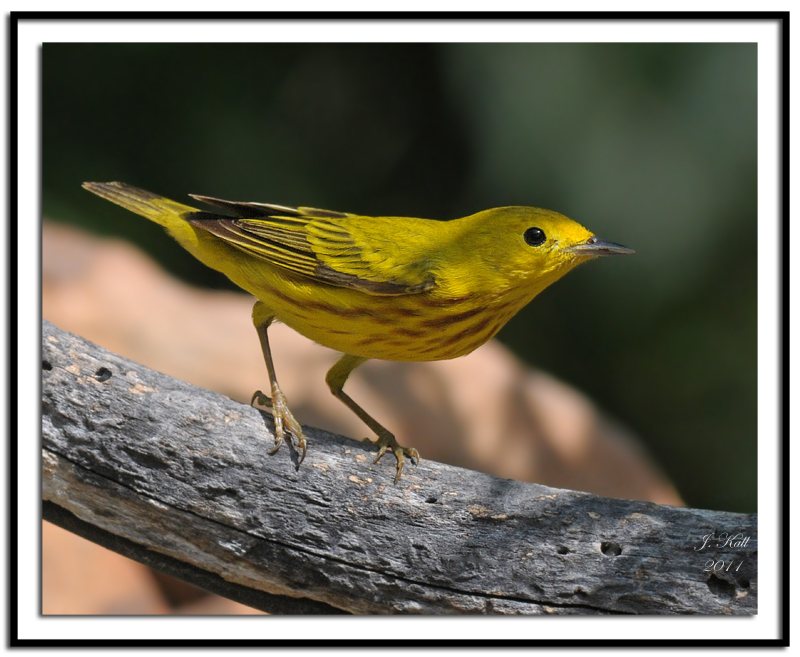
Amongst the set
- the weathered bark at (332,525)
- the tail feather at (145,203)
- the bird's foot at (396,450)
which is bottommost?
the weathered bark at (332,525)

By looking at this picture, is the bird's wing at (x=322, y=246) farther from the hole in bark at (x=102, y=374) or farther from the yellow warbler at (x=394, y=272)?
the hole in bark at (x=102, y=374)

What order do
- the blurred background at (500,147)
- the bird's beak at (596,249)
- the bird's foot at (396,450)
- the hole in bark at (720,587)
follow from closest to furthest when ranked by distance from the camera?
1. the hole in bark at (720,587)
2. the bird's beak at (596,249)
3. the bird's foot at (396,450)
4. the blurred background at (500,147)

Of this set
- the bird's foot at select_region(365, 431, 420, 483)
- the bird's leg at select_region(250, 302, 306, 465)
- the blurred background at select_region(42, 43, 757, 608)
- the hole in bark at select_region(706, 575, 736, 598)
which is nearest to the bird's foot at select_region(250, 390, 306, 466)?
the bird's leg at select_region(250, 302, 306, 465)

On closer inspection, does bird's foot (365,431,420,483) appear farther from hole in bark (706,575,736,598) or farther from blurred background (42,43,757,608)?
blurred background (42,43,757,608)

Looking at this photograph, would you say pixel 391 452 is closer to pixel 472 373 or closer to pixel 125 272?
pixel 472 373

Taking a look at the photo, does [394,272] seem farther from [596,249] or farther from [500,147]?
[500,147]

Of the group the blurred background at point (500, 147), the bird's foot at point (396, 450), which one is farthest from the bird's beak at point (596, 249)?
the bird's foot at point (396, 450)
